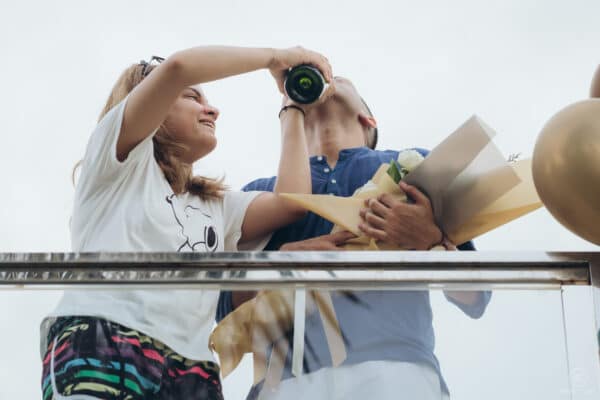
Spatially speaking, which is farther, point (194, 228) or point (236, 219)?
point (236, 219)

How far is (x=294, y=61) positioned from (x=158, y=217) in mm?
501

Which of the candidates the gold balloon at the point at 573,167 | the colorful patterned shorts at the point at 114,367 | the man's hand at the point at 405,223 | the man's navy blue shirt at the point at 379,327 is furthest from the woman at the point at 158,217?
the gold balloon at the point at 573,167

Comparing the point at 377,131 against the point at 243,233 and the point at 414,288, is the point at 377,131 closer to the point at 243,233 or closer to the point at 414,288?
the point at 243,233

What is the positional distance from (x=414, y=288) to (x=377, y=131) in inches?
46.5

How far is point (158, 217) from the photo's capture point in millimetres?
2123

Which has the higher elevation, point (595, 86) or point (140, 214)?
point (595, 86)

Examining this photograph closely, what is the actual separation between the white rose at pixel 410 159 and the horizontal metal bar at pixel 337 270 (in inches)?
20.9

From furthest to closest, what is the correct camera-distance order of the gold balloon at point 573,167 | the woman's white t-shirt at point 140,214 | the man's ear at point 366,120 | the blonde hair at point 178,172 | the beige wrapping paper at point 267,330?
the man's ear at point 366,120 → the blonde hair at point 178,172 → the woman's white t-shirt at point 140,214 → the beige wrapping paper at point 267,330 → the gold balloon at point 573,167

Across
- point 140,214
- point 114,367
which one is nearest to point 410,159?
point 140,214

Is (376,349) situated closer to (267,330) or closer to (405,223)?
(267,330)

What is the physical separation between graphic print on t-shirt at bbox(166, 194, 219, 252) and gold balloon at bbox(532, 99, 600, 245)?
0.77 m

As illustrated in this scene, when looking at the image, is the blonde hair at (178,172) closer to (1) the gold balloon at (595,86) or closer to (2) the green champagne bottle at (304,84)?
(2) the green champagne bottle at (304,84)

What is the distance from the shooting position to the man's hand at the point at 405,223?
210 centimetres

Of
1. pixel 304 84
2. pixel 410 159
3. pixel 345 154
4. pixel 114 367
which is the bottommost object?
pixel 114 367
